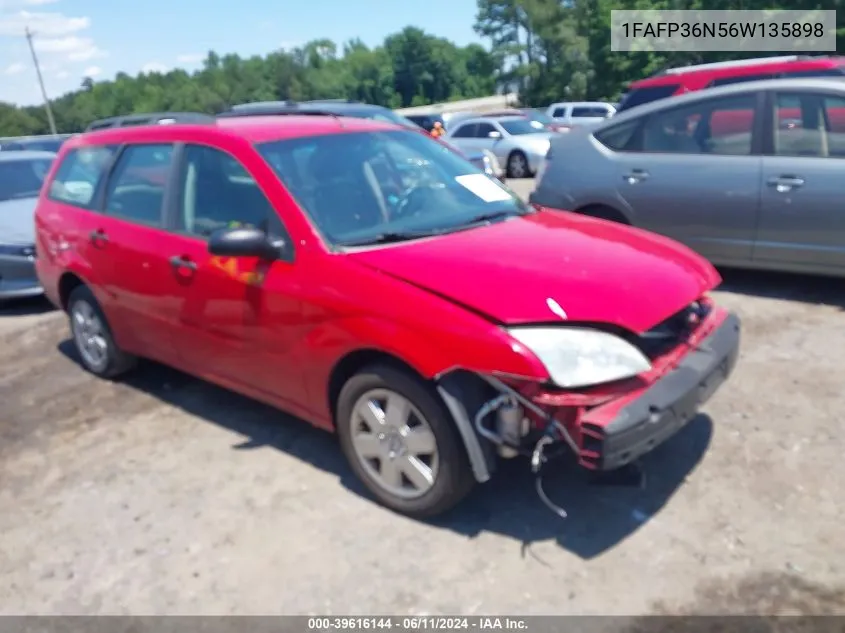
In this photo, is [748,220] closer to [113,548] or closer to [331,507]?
[331,507]

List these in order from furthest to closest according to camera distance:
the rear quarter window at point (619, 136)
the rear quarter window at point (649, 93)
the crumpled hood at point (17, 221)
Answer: the rear quarter window at point (649, 93)
the crumpled hood at point (17, 221)
the rear quarter window at point (619, 136)

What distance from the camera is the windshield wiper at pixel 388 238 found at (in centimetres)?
375

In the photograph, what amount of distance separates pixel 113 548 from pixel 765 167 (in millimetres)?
5044

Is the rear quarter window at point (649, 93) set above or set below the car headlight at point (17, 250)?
above

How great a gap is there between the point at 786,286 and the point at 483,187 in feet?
10.9

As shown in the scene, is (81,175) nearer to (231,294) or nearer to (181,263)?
(181,263)

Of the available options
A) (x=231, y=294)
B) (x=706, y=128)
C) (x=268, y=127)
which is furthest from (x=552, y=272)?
(x=706, y=128)

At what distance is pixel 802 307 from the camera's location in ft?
19.7

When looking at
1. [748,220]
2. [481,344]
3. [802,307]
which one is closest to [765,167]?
[748,220]

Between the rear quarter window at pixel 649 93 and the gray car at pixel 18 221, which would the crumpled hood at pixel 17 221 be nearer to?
the gray car at pixel 18 221

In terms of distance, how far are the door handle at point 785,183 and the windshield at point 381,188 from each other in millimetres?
2429

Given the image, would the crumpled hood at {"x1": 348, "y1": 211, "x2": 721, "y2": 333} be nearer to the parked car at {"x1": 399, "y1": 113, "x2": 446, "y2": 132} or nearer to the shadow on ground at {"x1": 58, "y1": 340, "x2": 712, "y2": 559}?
the shadow on ground at {"x1": 58, "y1": 340, "x2": 712, "y2": 559}

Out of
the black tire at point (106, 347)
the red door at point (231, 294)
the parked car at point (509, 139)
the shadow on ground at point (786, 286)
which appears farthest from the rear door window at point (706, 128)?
the parked car at point (509, 139)

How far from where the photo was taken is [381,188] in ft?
13.7
